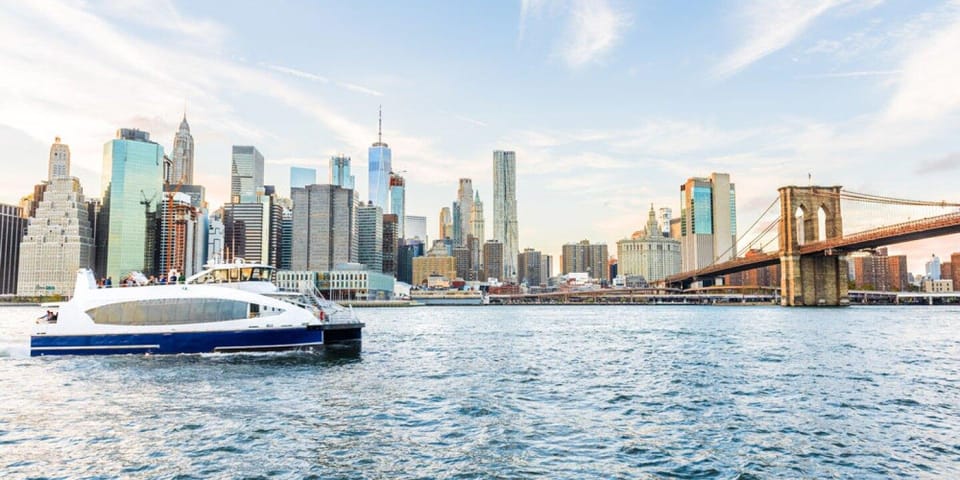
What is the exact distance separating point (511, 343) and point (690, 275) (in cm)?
11708

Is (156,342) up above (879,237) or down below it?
below

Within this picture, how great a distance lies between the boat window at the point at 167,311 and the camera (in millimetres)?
30750

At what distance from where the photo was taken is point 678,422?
17.1 meters

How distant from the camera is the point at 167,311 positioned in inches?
1213

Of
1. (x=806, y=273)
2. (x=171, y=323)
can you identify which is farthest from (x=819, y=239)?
(x=171, y=323)

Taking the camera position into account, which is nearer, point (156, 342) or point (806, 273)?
point (156, 342)

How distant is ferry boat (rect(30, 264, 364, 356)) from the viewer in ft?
100

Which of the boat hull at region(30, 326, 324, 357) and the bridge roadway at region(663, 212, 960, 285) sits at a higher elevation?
the bridge roadway at region(663, 212, 960, 285)

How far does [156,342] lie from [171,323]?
3.72 feet

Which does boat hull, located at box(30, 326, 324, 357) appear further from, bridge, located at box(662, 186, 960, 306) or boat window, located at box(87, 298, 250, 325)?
bridge, located at box(662, 186, 960, 306)

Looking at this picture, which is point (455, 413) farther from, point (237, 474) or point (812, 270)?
point (812, 270)

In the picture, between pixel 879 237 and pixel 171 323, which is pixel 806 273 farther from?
pixel 171 323

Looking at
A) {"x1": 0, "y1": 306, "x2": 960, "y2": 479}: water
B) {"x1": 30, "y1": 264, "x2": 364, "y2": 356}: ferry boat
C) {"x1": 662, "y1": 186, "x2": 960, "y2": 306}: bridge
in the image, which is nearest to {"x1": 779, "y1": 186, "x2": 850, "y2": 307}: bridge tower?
{"x1": 662, "y1": 186, "x2": 960, "y2": 306}: bridge

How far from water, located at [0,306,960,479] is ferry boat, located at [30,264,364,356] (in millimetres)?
1016
